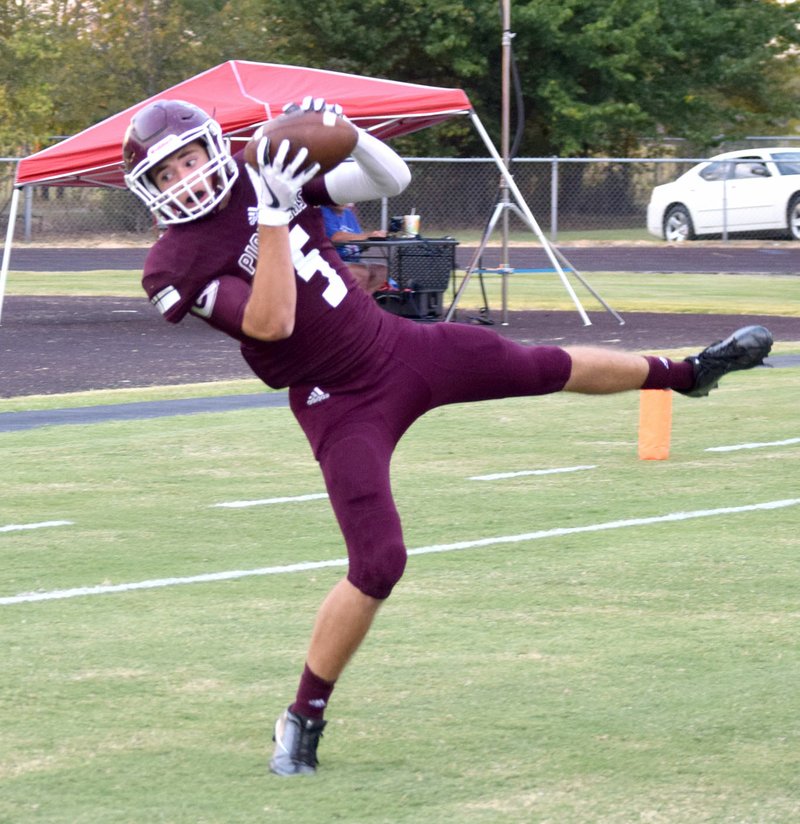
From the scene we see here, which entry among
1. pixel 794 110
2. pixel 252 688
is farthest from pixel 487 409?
pixel 794 110

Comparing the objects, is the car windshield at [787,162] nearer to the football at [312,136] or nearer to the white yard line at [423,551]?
the white yard line at [423,551]

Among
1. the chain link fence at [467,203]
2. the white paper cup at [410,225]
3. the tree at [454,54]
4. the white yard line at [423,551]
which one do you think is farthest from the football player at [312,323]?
the tree at [454,54]

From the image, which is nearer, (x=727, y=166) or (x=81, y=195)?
(x=727, y=166)

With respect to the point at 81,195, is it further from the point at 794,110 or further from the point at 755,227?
the point at 794,110

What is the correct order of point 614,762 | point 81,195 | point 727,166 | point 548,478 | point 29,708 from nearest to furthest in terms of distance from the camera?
point 614,762 < point 29,708 < point 548,478 < point 727,166 < point 81,195

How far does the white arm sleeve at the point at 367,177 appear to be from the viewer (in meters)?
4.45

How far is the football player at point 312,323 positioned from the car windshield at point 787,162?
26757 mm

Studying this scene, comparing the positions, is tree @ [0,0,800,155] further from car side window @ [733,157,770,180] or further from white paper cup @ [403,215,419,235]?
white paper cup @ [403,215,419,235]

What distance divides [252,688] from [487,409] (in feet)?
20.9

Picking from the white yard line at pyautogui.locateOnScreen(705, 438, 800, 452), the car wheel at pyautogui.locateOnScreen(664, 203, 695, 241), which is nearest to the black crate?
the white yard line at pyautogui.locateOnScreen(705, 438, 800, 452)

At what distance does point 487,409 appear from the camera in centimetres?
1129

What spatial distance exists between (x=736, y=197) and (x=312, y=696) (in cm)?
2774

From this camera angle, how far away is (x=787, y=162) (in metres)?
30.6

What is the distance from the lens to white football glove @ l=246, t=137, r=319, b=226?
404 centimetres
